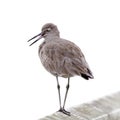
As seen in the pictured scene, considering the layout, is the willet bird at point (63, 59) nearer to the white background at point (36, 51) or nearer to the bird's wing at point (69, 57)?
the bird's wing at point (69, 57)

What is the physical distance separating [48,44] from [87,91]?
22.9 feet

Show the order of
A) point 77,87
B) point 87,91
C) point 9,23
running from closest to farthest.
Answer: point 87,91, point 77,87, point 9,23

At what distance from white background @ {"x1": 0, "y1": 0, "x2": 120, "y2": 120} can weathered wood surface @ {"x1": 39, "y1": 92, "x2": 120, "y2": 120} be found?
4388mm

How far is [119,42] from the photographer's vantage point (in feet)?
72.1

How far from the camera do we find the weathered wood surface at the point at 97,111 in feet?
24.8

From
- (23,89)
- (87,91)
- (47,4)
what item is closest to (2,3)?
(47,4)

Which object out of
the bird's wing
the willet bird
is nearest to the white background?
the willet bird

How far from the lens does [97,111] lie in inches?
305

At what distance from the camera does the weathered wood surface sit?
755cm

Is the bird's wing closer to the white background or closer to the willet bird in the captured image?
the willet bird

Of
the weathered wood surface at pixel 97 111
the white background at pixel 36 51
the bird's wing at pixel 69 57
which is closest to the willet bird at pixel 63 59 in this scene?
the bird's wing at pixel 69 57

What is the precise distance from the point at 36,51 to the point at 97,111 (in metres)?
13.0

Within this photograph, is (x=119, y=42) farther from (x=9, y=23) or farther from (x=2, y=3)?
(x=2, y=3)

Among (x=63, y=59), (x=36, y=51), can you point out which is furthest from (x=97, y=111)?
(x=36, y=51)
